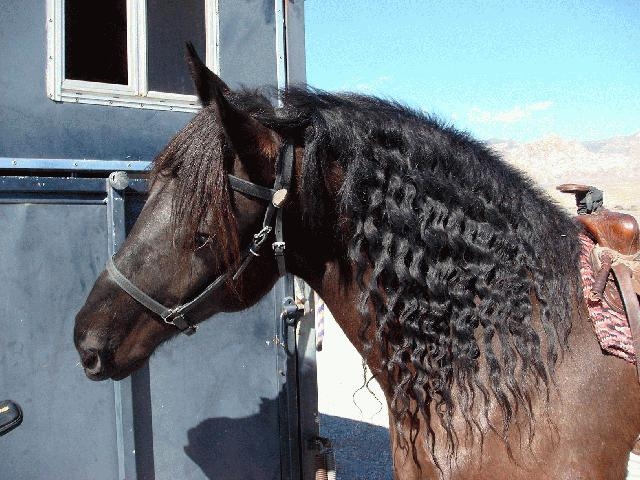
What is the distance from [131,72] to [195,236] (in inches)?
63.1

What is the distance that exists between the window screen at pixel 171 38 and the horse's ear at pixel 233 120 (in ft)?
4.83

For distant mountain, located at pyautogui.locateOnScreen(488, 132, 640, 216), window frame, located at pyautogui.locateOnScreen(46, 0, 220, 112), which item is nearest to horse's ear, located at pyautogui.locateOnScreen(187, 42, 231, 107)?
window frame, located at pyautogui.locateOnScreen(46, 0, 220, 112)

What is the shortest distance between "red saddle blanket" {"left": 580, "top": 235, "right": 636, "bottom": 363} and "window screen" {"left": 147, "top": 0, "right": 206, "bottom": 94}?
2363 mm

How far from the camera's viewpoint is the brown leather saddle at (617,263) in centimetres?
166

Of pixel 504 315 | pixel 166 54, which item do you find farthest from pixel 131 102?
pixel 504 315

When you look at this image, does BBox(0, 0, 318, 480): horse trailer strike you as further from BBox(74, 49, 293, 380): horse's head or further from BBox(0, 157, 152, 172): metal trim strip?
BBox(74, 49, 293, 380): horse's head

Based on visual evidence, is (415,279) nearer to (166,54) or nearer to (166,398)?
(166,398)

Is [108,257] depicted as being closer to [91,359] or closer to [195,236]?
[91,359]

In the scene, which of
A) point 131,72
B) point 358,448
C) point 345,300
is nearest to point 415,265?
point 345,300

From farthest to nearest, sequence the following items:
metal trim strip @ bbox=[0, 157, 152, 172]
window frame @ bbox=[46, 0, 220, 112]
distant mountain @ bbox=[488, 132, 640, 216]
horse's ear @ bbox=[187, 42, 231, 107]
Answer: distant mountain @ bbox=[488, 132, 640, 216], window frame @ bbox=[46, 0, 220, 112], metal trim strip @ bbox=[0, 157, 152, 172], horse's ear @ bbox=[187, 42, 231, 107]

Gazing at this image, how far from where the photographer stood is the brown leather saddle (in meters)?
1.66

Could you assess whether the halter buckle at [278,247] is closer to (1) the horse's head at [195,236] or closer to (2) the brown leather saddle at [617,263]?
(1) the horse's head at [195,236]

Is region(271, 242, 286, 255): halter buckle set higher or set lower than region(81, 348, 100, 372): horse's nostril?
higher

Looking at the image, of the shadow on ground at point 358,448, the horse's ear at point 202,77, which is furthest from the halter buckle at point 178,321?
the shadow on ground at point 358,448
